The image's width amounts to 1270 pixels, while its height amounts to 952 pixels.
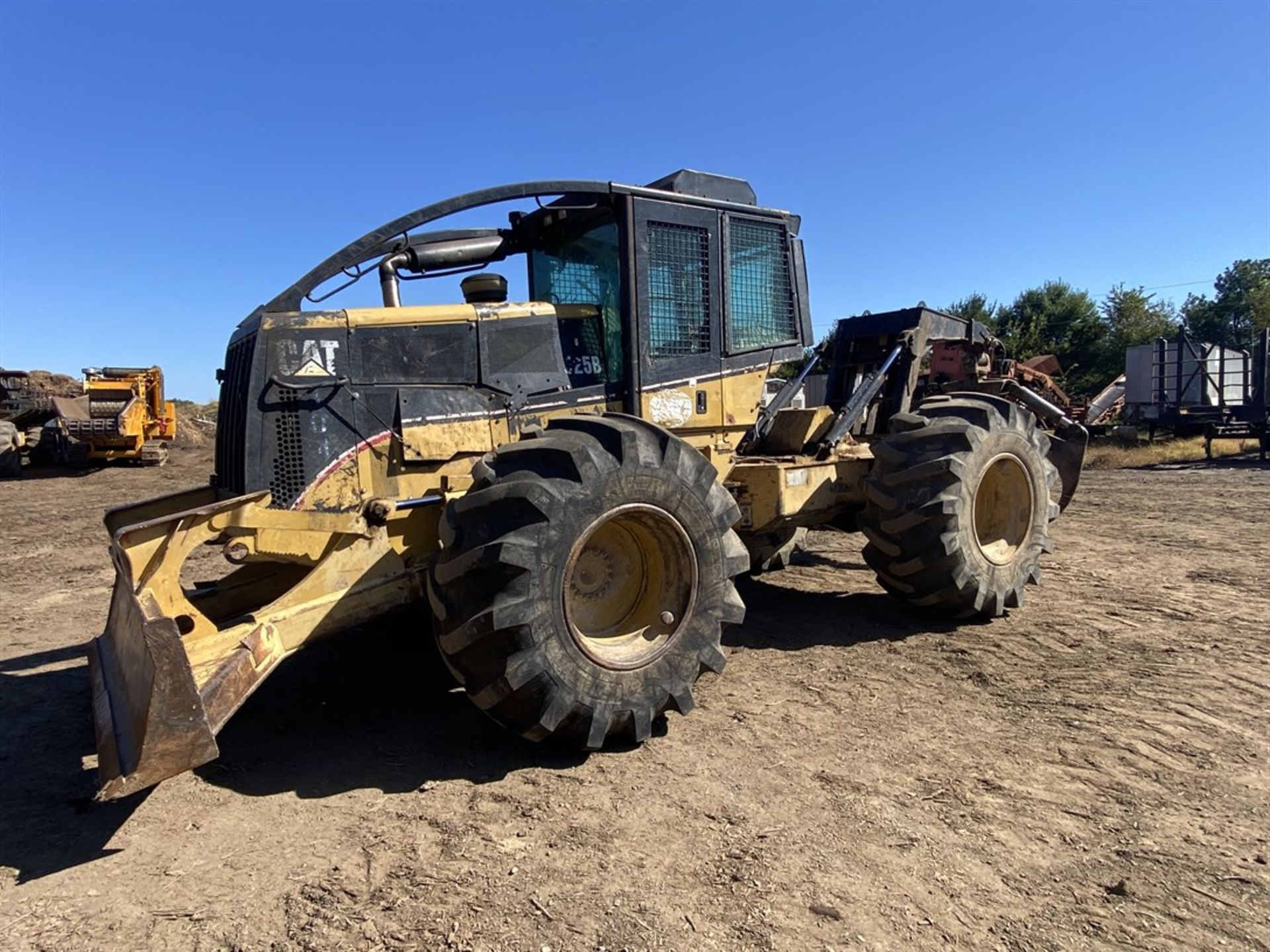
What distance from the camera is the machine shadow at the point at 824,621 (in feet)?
19.1

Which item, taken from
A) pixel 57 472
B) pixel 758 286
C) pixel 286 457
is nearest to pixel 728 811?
pixel 286 457

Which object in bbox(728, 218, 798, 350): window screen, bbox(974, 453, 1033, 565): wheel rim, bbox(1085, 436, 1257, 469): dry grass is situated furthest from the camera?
bbox(1085, 436, 1257, 469): dry grass

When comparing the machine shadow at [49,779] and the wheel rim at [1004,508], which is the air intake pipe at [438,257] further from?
the wheel rim at [1004,508]

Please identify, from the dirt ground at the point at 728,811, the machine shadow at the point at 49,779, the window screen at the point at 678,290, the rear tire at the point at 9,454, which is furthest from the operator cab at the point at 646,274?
the rear tire at the point at 9,454

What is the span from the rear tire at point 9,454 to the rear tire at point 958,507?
23220 millimetres

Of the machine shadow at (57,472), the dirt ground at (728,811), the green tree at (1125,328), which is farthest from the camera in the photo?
the green tree at (1125,328)

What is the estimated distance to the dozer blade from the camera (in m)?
3.09

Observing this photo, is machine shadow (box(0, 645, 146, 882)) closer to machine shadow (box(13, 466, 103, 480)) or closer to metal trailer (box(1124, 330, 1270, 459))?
machine shadow (box(13, 466, 103, 480))

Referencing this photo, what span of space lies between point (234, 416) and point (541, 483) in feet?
5.93

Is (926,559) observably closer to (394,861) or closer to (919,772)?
(919,772)

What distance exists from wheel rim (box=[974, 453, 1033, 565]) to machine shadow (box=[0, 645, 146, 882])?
5.79m

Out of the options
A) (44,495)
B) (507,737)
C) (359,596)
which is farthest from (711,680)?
(44,495)

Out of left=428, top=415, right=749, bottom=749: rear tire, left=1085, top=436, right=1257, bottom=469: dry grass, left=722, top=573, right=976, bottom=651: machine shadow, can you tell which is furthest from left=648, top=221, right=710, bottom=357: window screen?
left=1085, top=436, right=1257, bottom=469: dry grass

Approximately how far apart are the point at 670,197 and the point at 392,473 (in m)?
2.41
